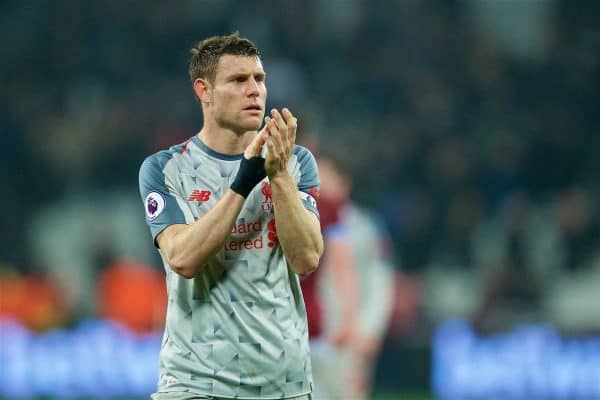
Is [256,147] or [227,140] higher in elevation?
[227,140]

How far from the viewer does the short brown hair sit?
4445 millimetres

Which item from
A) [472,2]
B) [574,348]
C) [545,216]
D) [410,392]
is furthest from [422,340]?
[472,2]

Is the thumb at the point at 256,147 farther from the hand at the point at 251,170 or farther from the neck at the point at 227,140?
the neck at the point at 227,140

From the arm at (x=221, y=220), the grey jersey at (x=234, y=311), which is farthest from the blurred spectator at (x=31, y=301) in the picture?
the arm at (x=221, y=220)

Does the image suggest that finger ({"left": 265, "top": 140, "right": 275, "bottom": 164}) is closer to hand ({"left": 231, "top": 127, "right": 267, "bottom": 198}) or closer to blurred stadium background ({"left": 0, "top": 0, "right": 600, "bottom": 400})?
hand ({"left": 231, "top": 127, "right": 267, "bottom": 198})

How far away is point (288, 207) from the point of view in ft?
13.5

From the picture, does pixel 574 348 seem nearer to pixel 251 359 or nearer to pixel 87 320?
pixel 87 320

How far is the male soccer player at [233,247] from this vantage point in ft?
13.5

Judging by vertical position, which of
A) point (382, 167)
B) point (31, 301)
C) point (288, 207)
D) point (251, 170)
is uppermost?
point (382, 167)

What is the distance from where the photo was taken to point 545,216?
12828mm

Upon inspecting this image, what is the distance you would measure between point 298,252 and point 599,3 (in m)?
10.6

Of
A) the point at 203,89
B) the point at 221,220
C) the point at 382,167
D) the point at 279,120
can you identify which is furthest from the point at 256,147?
the point at 382,167

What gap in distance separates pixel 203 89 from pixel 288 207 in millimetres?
669

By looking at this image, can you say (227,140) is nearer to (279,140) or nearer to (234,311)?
(279,140)
